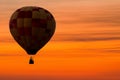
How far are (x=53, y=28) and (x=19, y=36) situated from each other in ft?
16.8

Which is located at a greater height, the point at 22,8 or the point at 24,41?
the point at 22,8

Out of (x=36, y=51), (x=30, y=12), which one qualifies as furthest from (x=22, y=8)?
(x=36, y=51)

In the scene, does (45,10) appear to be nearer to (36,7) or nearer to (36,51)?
(36,7)

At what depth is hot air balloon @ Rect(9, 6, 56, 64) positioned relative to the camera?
7712 cm

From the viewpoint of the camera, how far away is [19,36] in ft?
254

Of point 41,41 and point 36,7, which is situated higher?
point 36,7

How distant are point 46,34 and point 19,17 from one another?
4.61m

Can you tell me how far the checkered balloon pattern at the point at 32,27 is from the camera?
77125 mm

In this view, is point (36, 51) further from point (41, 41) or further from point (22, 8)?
point (22, 8)

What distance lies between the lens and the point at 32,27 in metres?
77.4

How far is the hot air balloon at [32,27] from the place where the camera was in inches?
3036

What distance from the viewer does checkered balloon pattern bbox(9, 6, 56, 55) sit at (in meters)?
77.1

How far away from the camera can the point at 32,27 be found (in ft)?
254

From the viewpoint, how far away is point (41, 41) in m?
78.0
